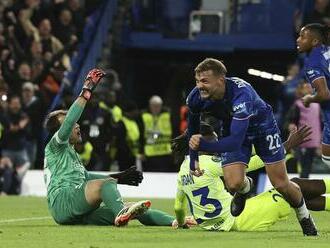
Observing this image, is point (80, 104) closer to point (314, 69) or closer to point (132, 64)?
point (314, 69)

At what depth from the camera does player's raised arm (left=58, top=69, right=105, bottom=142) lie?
11625 mm

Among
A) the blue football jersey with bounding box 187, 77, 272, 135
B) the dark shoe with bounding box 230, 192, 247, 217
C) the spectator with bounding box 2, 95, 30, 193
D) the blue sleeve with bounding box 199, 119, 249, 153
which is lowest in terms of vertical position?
the spectator with bounding box 2, 95, 30, 193

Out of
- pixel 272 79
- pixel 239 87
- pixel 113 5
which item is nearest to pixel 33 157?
pixel 113 5

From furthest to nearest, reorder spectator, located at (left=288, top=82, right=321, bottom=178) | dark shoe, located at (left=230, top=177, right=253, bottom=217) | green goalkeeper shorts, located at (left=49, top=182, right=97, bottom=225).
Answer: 1. spectator, located at (left=288, top=82, right=321, bottom=178)
2. green goalkeeper shorts, located at (left=49, top=182, right=97, bottom=225)
3. dark shoe, located at (left=230, top=177, right=253, bottom=217)

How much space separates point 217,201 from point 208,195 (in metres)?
0.11

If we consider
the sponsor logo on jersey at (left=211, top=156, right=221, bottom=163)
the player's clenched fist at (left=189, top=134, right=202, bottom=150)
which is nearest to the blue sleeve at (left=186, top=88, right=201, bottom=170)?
the player's clenched fist at (left=189, top=134, right=202, bottom=150)

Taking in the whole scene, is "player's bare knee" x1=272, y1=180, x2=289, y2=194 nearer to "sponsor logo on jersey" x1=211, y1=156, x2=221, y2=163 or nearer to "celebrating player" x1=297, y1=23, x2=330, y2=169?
"sponsor logo on jersey" x1=211, y1=156, x2=221, y2=163

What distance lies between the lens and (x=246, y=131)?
10.6 meters

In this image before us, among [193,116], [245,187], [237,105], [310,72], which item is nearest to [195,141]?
[237,105]

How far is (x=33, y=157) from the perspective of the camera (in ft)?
71.1

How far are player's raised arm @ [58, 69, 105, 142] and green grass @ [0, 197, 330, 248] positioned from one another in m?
1.02

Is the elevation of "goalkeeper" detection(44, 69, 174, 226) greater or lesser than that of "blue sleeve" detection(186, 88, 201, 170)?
lesser

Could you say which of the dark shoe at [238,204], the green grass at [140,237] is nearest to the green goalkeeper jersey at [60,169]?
the green grass at [140,237]

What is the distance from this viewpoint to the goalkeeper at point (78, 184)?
461 inches
